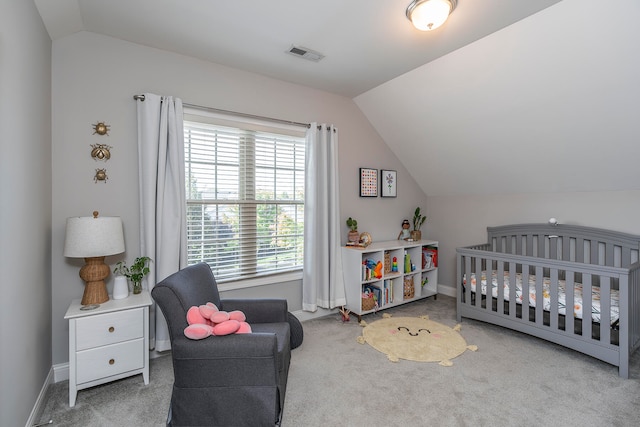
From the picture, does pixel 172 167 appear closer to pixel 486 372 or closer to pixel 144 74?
pixel 144 74

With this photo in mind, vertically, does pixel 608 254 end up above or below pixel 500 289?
above

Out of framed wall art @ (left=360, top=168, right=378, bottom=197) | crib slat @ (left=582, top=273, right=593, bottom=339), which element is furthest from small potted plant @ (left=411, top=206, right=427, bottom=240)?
crib slat @ (left=582, top=273, right=593, bottom=339)

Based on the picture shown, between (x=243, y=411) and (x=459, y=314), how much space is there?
97.0 inches

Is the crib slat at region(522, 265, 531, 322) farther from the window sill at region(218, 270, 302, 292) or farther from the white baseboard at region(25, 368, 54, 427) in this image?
the white baseboard at region(25, 368, 54, 427)

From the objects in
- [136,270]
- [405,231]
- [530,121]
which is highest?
[530,121]

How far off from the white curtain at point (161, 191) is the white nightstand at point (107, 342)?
317 mm

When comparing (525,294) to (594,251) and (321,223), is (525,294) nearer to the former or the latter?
(594,251)

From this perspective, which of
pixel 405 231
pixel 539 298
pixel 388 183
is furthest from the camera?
pixel 405 231

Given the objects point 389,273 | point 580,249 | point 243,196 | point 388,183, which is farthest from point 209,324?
point 580,249

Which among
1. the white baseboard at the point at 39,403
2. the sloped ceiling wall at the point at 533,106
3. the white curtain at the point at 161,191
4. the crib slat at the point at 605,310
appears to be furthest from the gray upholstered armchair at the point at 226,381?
the sloped ceiling wall at the point at 533,106

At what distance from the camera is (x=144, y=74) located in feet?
8.11

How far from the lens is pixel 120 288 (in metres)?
2.21

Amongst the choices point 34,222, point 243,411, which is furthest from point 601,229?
point 34,222

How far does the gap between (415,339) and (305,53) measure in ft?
8.66
